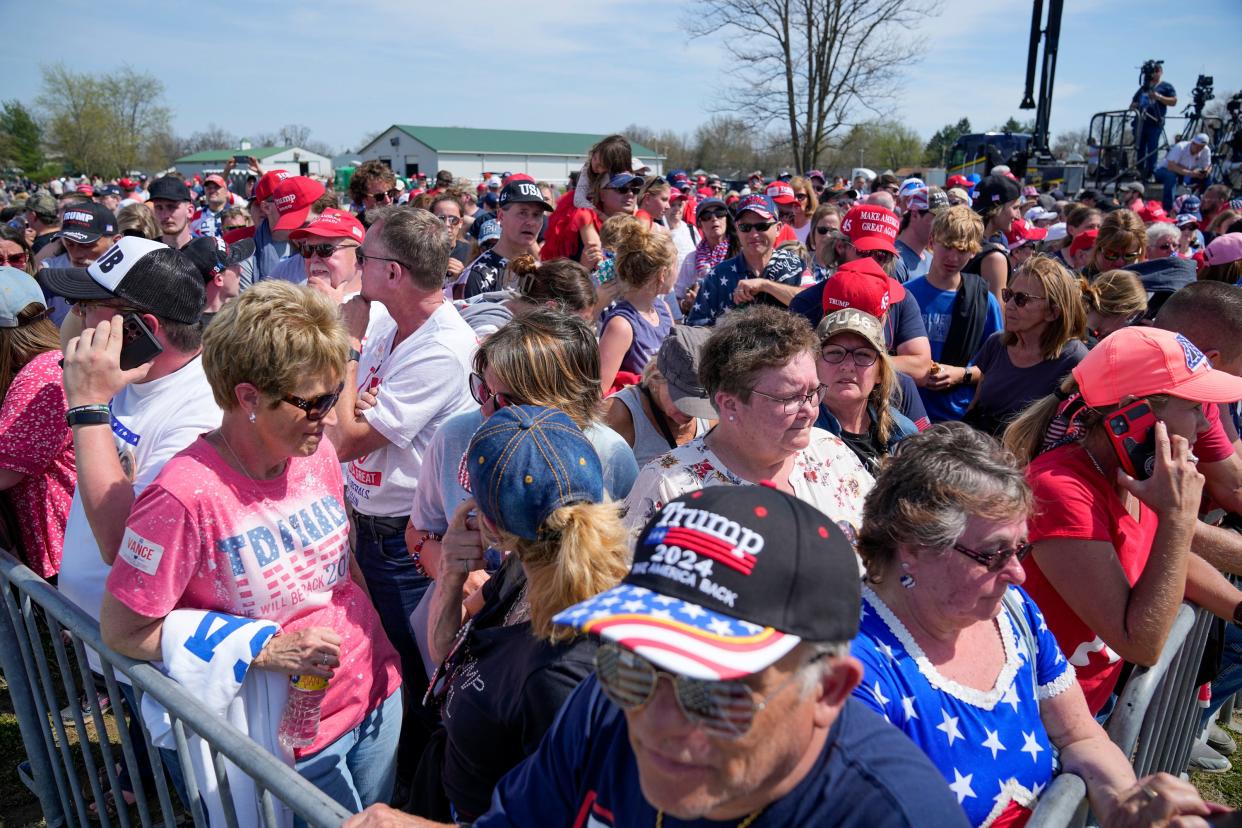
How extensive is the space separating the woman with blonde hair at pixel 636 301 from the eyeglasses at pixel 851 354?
123 cm

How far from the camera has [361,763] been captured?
8.12 feet

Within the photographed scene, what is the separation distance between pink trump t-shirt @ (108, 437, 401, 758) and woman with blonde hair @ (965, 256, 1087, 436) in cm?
326

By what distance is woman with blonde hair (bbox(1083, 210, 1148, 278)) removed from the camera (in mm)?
6152

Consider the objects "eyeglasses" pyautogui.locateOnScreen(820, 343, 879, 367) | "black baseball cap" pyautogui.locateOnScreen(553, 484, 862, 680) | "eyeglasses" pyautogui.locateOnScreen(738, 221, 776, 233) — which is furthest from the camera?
"eyeglasses" pyautogui.locateOnScreen(738, 221, 776, 233)

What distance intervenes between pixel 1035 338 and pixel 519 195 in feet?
11.2

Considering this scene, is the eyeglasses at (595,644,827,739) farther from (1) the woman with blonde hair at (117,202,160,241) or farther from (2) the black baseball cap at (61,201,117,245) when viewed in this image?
(1) the woman with blonde hair at (117,202,160,241)

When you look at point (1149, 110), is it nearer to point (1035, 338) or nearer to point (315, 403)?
point (1035, 338)

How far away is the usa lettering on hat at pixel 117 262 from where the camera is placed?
2508 mm

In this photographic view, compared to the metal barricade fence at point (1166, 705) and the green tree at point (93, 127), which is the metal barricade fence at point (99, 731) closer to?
the metal barricade fence at point (1166, 705)

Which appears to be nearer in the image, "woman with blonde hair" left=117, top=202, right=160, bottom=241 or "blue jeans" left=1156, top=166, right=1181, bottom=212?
"woman with blonde hair" left=117, top=202, right=160, bottom=241

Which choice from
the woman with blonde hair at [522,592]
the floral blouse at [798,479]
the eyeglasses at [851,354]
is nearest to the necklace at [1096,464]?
the floral blouse at [798,479]

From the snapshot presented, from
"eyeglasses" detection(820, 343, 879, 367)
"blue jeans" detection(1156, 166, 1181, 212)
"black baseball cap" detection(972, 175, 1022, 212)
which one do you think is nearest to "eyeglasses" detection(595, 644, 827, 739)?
"eyeglasses" detection(820, 343, 879, 367)

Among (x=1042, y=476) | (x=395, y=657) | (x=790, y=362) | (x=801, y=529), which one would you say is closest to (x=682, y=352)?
(x=790, y=362)

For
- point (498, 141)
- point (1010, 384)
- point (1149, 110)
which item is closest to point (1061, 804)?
point (1010, 384)
